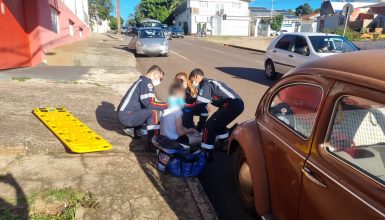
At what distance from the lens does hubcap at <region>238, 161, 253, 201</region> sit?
338 cm

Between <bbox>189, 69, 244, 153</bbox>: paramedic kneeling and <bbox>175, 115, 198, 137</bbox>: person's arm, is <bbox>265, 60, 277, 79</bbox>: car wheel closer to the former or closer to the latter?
<bbox>189, 69, 244, 153</bbox>: paramedic kneeling

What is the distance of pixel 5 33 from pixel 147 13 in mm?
67950

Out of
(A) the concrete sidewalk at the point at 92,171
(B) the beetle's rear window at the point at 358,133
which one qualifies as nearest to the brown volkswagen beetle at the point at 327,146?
(B) the beetle's rear window at the point at 358,133

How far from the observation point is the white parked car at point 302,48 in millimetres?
9523

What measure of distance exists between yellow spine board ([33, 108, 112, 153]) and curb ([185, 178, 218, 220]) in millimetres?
1435

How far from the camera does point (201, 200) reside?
3625 mm

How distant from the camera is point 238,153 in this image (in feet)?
12.1

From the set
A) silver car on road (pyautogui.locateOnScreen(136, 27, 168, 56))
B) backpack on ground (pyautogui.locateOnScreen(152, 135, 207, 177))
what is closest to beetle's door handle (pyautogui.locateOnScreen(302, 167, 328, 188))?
backpack on ground (pyautogui.locateOnScreen(152, 135, 207, 177))

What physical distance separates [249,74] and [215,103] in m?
8.35

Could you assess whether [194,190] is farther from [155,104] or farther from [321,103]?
[321,103]

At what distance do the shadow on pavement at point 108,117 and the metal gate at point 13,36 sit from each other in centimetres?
469

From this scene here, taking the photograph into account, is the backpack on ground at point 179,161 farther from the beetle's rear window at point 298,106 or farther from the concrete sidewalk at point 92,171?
the beetle's rear window at point 298,106

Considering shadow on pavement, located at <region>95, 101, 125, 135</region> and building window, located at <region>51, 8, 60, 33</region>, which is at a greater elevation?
building window, located at <region>51, 8, 60, 33</region>

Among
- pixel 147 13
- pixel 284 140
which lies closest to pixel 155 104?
pixel 284 140
